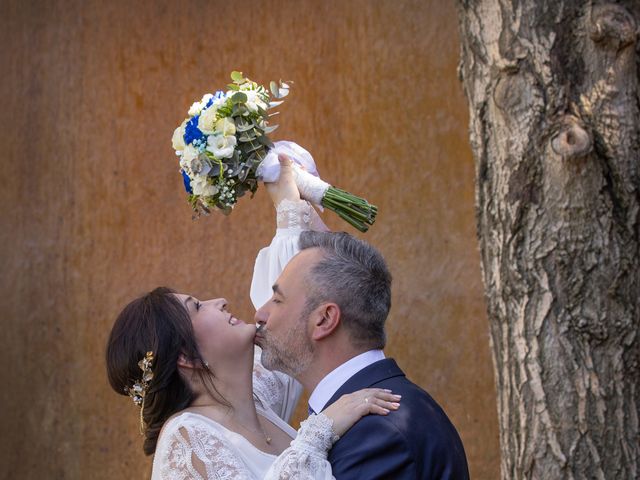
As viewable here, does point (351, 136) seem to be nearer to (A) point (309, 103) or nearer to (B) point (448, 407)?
(A) point (309, 103)

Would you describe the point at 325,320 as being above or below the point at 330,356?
above

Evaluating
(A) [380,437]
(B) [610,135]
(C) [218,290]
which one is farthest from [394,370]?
(C) [218,290]

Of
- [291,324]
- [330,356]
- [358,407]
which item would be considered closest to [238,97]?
[291,324]

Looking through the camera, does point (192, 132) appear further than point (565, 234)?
No

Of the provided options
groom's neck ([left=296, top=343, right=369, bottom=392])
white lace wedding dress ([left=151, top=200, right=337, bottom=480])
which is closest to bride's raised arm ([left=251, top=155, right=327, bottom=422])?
white lace wedding dress ([left=151, top=200, right=337, bottom=480])

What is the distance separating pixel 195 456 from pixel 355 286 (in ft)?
2.24

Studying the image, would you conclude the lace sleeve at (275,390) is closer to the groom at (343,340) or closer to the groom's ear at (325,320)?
the groom at (343,340)

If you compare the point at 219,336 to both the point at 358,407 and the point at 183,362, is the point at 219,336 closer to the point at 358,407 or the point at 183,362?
the point at 183,362

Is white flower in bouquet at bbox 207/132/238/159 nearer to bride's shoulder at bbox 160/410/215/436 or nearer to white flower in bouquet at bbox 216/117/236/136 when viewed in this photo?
white flower in bouquet at bbox 216/117/236/136

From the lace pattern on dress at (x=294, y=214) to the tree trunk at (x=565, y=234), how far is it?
0.81m

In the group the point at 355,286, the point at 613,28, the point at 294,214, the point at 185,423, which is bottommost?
the point at 185,423

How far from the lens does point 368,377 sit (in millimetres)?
3193

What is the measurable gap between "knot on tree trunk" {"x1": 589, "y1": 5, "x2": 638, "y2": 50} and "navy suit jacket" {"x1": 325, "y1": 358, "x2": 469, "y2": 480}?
179 centimetres

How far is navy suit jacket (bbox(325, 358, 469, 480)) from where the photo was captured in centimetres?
298
